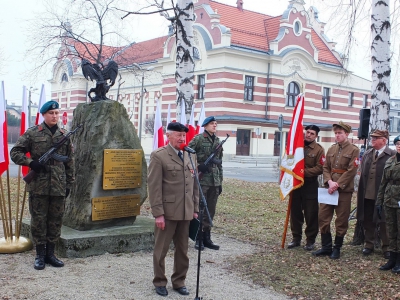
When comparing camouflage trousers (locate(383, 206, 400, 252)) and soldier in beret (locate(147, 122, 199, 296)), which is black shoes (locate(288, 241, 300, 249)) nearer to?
camouflage trousers (locate(383, 206, 400, 252))

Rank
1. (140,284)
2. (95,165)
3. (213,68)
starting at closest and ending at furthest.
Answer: (140,284) < (95,165) < (213,68)

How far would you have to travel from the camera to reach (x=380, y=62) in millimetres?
8008

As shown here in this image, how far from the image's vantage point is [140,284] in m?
5.48

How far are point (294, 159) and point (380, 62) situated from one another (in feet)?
8.12

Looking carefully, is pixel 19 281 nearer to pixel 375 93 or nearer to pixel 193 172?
pixel 193 172

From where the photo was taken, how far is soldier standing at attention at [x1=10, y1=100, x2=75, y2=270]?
5.91 meters

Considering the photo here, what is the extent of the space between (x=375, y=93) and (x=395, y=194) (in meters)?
2.43

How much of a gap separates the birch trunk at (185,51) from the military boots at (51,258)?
5.78m

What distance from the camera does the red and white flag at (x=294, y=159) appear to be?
7156mm

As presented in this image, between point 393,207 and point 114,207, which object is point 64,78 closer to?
point 114,207

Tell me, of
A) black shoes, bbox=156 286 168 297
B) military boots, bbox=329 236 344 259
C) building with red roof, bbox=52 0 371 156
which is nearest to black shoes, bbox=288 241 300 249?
military boots, bbox=329 236 344 259

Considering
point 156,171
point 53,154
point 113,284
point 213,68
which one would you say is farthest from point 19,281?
point 213,68

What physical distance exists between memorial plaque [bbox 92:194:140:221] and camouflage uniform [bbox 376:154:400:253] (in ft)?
12.3

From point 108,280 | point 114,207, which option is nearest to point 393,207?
point 108,280
